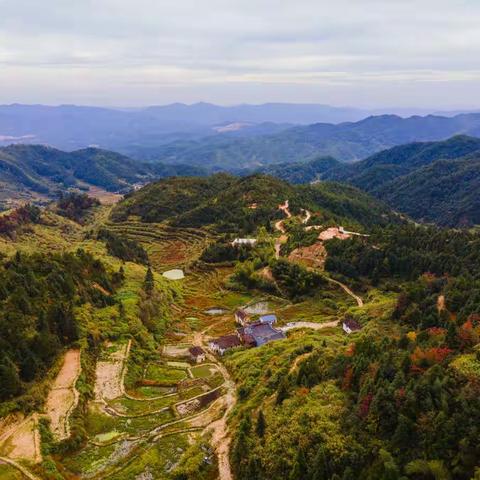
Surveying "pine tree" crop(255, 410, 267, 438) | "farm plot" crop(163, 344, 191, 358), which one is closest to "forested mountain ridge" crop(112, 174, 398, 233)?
"farm plot" crop(163, 344, 191, 358)

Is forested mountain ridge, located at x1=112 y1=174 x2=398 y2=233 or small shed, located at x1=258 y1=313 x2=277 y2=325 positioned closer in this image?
small shed, located at x1=258 y1=313 x2=277 y2=325

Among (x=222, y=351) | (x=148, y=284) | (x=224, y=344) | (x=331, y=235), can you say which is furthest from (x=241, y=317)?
(x=331, y=235)

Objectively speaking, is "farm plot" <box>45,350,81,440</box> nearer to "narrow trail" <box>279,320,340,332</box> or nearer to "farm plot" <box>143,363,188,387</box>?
"farm plot" <box>143,363,188,387</box>

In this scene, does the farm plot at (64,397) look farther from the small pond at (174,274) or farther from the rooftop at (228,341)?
the small pond at (174,274)

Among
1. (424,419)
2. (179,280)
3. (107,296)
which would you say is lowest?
(179,280)

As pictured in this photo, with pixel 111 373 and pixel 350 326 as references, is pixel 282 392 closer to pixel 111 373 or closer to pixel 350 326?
pixel 111 373

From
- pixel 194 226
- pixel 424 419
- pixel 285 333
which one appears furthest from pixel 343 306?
pixel 194 226

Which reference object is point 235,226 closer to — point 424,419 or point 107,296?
point 107,296

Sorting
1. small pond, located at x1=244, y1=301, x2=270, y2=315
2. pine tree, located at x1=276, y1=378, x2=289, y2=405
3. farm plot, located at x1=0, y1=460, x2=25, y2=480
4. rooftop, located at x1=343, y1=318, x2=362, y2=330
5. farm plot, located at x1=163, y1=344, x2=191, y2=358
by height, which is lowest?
small pond, located at x1=244, y1=301, x2=270, y2=315
